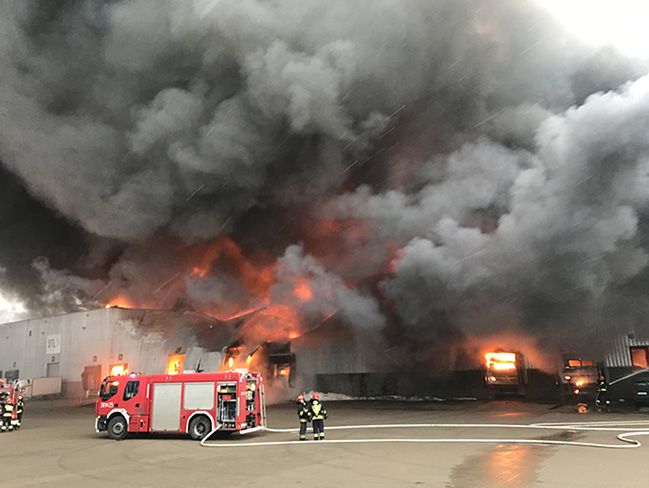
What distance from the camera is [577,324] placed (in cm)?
2602

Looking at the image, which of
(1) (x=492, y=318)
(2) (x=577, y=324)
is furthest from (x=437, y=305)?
(2) (x=577, y=324)

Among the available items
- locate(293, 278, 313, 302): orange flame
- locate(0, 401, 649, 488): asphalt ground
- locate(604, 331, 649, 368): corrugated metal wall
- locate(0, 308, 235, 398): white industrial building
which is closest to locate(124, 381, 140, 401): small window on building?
locate(0, 401, 649, 488): asphalt ground

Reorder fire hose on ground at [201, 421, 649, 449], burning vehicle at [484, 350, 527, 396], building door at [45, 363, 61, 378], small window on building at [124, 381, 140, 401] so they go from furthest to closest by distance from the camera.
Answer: building door at [45, 363, 61, 378], burning vehicle at [484, 350, 527, 396], small window on building at [124, 381, 140, 401], fire hose on ground at [201, 421, 649, 449]

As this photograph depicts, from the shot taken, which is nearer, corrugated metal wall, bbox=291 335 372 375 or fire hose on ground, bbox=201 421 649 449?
fire hose on ground, bbox=201 421 649 449

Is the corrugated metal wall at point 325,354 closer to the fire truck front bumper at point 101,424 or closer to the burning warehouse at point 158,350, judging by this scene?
the burning warehouse at point 158,350

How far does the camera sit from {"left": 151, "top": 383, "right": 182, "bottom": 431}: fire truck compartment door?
15625 mm

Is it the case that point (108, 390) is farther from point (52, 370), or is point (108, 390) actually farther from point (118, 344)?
point (52, 370)

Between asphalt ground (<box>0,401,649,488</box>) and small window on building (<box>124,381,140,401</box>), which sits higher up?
small window on building (<box>124,381,140,401</box>)

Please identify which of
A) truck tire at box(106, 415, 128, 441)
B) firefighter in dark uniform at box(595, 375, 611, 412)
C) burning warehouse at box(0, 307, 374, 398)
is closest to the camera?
truck tire at box(106, 415, 128, 441)

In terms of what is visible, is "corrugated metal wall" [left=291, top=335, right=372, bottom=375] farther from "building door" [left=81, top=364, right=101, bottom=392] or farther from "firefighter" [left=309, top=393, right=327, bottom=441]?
"firefighter" [left=309, top=393, right=327, bottom=441]

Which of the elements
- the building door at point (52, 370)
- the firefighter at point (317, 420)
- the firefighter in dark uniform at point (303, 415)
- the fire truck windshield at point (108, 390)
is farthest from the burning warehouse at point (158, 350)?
the firefighter at point (317, 420)

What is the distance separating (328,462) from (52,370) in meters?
31.6

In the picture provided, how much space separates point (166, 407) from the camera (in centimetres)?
1579

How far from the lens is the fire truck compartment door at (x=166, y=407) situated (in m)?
15.6
